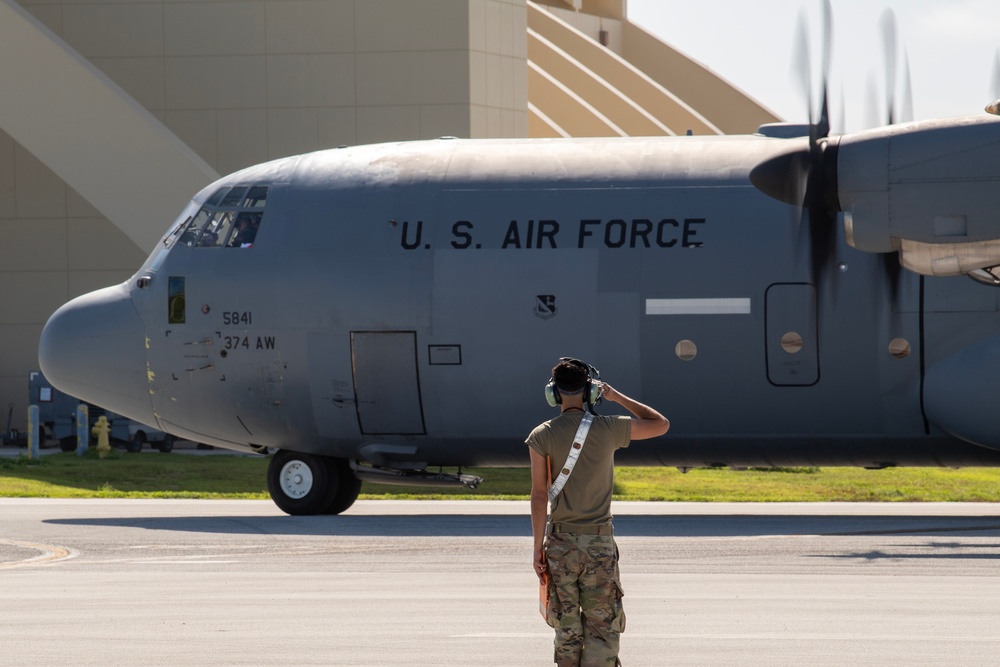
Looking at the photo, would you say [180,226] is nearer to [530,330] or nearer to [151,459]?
[530,330]

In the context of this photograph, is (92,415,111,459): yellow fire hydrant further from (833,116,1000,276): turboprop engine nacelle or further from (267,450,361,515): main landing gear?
(833,116,1000,276): turboprop engine nacelle

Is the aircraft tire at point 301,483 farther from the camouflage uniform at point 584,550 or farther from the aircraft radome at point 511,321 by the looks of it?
the camouflage uniform at point 584,550

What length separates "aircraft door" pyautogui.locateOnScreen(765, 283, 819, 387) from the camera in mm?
19734

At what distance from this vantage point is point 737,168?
20297 millimetres

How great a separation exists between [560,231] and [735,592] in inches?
306

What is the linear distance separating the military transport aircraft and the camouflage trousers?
1039 centimetres

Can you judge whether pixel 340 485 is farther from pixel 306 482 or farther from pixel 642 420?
pixel 642 420

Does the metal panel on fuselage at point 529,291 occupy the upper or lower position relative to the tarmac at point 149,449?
upper

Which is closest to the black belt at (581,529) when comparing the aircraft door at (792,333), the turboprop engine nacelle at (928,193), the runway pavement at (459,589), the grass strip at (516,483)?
the runway pavement at (459,589)

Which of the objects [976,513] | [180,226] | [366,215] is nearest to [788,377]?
[976,513]

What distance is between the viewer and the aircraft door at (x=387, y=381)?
20.8m

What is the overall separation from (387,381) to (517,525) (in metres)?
2.58

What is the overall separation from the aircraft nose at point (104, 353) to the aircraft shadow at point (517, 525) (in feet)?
5.75

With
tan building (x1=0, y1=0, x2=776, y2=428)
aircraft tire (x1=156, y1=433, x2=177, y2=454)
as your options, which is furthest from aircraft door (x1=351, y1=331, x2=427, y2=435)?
aircraft tire (x1=156, y1=433, x2=177, y2=454)
